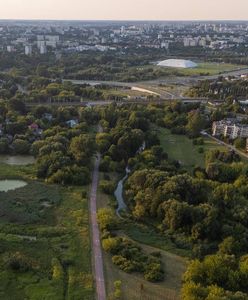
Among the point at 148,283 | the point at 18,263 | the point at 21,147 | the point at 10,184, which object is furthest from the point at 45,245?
the point at 21,147

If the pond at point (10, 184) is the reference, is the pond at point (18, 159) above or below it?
above

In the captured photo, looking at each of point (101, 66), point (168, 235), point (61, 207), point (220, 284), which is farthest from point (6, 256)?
point (101, 66)

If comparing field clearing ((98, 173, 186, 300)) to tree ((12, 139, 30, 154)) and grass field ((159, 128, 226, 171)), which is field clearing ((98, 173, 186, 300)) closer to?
grass field ((159, 128, 226, 171))

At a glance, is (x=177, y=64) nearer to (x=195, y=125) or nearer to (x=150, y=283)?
(x=195, y=125)

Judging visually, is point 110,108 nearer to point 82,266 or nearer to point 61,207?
point 61,207

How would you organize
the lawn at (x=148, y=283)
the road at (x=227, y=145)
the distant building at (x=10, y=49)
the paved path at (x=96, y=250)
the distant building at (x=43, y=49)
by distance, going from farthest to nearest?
the distant building at (x=43, y=49)
the distant building at (x=10, y=49)
the road at (x=227, y=145)
the paved path at (x=96, y=250)
the lawn at (x=148, y=283)

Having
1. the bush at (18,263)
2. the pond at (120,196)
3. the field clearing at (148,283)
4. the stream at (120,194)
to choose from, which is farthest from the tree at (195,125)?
the bush at (18,263)

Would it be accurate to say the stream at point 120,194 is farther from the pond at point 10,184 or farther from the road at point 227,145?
the road at point 227,145
